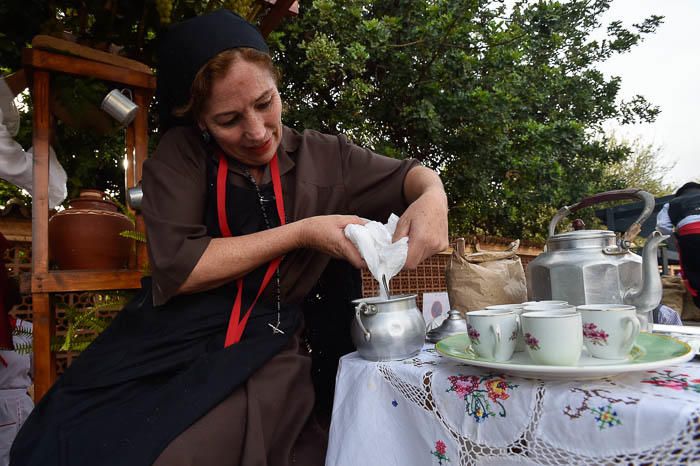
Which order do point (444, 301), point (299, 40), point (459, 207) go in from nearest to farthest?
1. point (444, 301)
2. point (299, 40)
3. point (459, 207)

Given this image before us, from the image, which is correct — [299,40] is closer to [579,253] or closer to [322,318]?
[322,318]

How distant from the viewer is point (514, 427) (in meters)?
0.74

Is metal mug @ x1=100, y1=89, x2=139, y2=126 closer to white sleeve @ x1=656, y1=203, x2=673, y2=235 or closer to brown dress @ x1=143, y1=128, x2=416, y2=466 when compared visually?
brown dress @ x1=143, y1=128, x2=416, y2=466

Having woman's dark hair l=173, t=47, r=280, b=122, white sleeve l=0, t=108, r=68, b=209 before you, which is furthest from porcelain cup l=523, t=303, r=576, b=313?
white sleeve l=0, t=108, r=68, b=209

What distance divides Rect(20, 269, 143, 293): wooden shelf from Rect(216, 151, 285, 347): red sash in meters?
1.36

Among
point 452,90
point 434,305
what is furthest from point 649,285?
point 452,90

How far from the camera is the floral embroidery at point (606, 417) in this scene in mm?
Result: 646

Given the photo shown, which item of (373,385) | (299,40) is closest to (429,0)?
(299,40)

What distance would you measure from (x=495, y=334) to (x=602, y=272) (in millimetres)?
437

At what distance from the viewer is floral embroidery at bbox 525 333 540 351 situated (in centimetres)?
78

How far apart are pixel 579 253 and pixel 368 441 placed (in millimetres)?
727

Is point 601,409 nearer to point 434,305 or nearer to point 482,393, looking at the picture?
point 482,393

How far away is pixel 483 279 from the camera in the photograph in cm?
147

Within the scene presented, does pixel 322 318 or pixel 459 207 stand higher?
pixel 459 207
